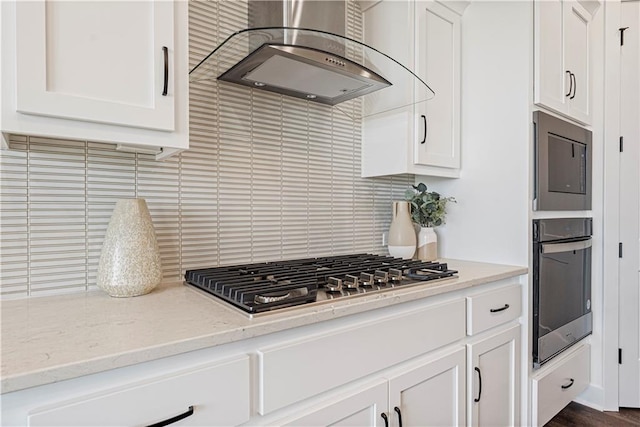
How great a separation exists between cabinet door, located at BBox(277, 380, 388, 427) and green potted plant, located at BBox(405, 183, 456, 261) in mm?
991

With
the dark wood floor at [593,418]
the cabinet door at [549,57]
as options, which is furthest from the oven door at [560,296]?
the cabinet door at [549,57]

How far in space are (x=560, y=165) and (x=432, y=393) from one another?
55.3 inches

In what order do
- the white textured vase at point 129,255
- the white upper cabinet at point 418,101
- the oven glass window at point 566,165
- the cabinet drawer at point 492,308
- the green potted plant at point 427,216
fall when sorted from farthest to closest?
the green potted plant at point 427,216 → the oven glass window at point 566,165 → the white upper cabinet at point 418,101 → the cabinet drawer at point 492,308 → the white textured vase at point 129,255

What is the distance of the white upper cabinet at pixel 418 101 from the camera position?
1786 mm

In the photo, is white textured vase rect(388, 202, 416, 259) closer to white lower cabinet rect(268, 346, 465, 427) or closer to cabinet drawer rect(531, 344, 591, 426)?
white lower cabinet rect(268, 346, 465, 427)

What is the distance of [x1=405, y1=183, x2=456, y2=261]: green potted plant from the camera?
6.60 feet

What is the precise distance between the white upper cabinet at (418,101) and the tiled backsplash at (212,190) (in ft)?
0.43

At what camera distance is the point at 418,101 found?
1676 millimetres

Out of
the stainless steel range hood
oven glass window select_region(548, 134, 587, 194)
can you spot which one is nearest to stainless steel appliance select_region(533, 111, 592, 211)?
oven glass window select_region(548, 134, 587, 194)

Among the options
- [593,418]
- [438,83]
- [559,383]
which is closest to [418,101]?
[438,83]

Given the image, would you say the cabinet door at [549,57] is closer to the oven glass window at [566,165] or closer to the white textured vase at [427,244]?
the oven glass window at [566,165]

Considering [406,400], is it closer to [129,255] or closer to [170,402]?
[170,402]

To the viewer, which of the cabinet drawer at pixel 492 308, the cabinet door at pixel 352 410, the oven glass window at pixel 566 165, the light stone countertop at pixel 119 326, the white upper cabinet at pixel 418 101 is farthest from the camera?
the oven glass window at pixel 566 165

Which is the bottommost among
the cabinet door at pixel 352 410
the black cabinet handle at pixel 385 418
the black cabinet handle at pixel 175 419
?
the black cabinet handle at pixel 385 418
